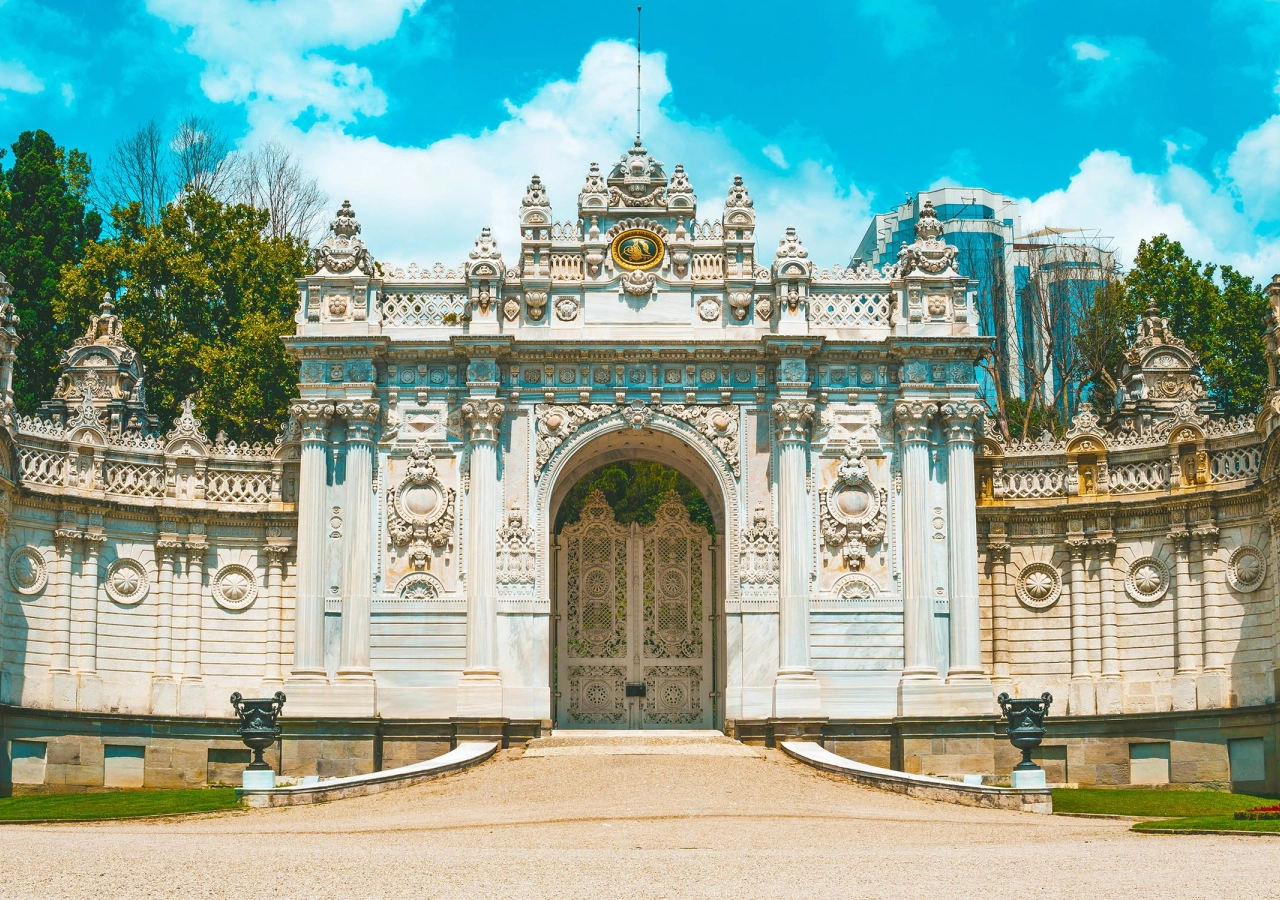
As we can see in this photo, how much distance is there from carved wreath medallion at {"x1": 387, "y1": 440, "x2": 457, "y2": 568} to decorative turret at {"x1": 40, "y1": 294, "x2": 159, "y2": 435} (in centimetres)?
905

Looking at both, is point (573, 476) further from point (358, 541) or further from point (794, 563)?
point (794, 563)

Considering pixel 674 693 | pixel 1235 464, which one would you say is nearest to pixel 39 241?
pixel 674 693

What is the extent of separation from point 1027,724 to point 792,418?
8.13 meters

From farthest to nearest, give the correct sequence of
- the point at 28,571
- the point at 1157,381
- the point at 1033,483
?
1. the point at 1157,381
2. the point at 1033,483
3. the point at 28,571

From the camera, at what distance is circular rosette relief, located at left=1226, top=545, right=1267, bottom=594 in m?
32.7

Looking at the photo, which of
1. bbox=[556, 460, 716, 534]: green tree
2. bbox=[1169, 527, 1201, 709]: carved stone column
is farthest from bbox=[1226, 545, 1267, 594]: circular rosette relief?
bbox=[556, 460, 716, 534]: green tree

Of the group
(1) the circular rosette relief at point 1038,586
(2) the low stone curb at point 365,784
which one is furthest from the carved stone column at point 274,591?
(1) the circular rosette relief at point 1038,586

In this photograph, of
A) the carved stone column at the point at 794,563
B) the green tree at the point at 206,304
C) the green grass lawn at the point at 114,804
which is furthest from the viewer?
the green tree at the point at 206,304

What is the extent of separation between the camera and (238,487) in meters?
35.4

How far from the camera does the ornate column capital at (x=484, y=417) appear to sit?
3338cm

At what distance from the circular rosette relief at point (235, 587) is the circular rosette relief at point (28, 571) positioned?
332cm

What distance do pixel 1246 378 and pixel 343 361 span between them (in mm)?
23934

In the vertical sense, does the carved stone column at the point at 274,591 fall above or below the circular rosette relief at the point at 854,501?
below

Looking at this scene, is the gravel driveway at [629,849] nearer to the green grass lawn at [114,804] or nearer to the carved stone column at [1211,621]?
the green grass lawn at [114,804]
